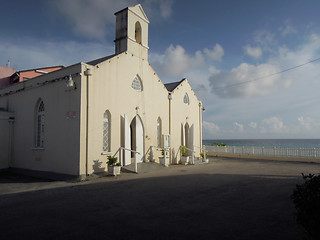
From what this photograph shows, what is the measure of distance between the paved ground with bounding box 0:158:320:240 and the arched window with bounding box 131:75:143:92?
6874 mm

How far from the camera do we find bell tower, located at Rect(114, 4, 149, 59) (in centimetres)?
1466

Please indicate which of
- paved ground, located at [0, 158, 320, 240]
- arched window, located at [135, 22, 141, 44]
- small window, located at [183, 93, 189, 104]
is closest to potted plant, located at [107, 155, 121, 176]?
paved ground, located at [0, 158, 320, 240]

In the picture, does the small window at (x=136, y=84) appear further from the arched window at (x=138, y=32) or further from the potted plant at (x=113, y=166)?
the potted plant at (x=113, y=166)

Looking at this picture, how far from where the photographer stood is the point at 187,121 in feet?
64.5

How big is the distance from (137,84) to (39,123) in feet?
20.2

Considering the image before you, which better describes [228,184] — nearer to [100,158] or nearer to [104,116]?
[100,158]

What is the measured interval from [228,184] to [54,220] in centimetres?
652

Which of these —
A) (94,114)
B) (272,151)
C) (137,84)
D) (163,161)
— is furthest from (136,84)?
(272,151)

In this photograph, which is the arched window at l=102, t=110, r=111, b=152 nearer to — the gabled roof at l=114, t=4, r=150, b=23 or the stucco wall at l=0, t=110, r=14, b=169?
the gabled roof at l=114, t=4, r=150, b=23

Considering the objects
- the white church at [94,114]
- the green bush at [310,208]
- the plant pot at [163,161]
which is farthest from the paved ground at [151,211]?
the plant pot at [163,161]

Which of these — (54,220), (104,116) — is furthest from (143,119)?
(54,220)

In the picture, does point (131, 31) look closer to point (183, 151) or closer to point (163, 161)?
point (163, 161)

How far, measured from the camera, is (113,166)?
39.5 ft

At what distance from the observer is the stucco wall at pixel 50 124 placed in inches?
456
